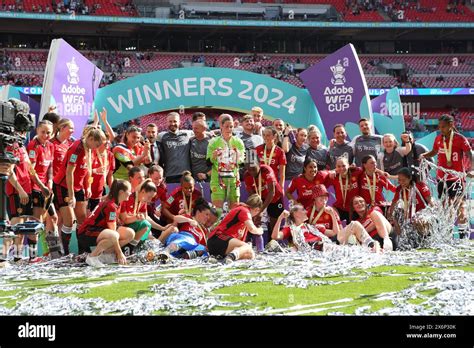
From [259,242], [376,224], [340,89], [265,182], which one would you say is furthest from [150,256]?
[340,89]

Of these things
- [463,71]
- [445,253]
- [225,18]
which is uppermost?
[225,18]

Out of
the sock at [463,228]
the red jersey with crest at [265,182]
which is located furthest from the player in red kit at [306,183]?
the sock at [463,228]

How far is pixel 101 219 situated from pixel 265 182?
252cm

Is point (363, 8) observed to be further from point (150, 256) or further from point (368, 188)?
point (150, 256)

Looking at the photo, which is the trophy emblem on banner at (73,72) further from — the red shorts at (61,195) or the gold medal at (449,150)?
the gold medal at (449,150)

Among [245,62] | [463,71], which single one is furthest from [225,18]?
[463,71]

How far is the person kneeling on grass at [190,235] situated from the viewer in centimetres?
828

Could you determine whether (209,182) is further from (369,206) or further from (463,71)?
(463,71)

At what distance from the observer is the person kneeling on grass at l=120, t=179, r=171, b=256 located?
823 cm

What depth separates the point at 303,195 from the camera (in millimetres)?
9750

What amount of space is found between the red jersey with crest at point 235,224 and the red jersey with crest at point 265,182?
148 cm

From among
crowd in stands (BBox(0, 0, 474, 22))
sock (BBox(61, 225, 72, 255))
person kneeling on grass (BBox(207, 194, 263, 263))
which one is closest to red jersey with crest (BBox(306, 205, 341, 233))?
person kneeling on grass (BBox(207, 194, 263, 263))

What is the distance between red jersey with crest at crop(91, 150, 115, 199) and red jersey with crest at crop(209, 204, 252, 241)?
5.79 feet
